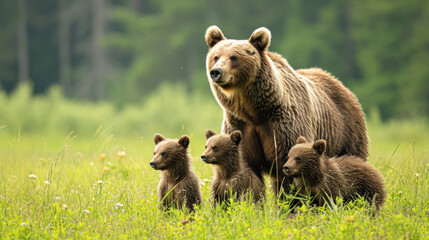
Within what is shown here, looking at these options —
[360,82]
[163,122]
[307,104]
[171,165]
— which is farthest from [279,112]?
[360,82]

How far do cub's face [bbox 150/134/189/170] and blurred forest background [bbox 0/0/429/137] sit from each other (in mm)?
12122

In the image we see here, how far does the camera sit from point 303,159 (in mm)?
4867

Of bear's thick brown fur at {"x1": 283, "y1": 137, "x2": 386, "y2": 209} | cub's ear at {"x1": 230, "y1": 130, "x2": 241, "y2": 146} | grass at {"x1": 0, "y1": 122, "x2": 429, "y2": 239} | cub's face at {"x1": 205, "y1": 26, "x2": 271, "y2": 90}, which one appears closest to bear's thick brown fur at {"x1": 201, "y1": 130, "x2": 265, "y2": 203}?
cub's ear at {"x1": 230, "y1": 130, "x2": 241, "y2": 146}

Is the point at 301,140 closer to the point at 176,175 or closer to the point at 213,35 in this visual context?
the point at 176,175

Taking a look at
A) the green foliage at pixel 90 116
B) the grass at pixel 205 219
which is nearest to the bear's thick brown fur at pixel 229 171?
the grass at pixel 205 219

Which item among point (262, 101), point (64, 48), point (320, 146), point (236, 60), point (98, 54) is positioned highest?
point (236, 60)

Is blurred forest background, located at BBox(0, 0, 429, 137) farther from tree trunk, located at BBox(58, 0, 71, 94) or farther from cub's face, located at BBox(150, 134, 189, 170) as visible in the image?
cub's face, located at BBox(150, 134, 189, 170)

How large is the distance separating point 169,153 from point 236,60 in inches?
40.3

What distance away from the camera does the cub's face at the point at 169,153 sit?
5262 millimetres

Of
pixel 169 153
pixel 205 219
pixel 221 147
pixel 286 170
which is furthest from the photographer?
pixel 169 153

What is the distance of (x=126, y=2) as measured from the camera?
3300 centimetres

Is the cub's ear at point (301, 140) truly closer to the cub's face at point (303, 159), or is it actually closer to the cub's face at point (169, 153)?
the cub's face at point (303, 159)

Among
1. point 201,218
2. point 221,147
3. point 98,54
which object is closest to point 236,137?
point 221,147

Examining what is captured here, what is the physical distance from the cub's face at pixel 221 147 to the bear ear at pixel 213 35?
0.91 meters
